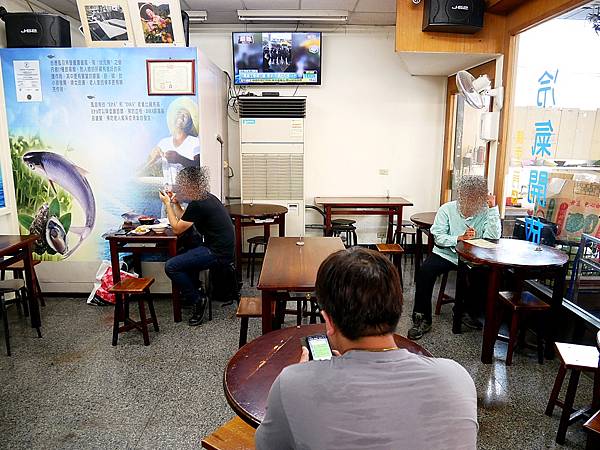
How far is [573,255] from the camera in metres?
3.25

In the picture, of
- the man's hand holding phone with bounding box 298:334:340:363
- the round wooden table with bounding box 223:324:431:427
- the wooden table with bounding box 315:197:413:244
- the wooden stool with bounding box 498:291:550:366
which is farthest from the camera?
the wooden table with bounding box 315:197:413:244

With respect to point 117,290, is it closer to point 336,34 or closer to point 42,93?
point 42,93

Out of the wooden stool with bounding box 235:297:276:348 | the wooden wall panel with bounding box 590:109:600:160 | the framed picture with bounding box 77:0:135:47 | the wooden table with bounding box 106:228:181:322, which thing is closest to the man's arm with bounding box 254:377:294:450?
the wooden stool with bounding box 235:297:276:348

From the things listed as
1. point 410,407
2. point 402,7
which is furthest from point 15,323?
point 402,7

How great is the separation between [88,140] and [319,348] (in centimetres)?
343

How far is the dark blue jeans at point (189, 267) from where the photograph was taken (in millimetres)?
3529

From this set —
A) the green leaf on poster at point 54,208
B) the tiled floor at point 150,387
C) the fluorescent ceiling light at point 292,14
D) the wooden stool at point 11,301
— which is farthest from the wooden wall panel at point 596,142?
the green leaf on poster at point 54,208

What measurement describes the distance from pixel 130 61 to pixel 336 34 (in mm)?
2729

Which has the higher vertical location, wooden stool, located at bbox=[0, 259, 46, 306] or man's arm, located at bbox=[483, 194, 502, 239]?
man's arm, located at bbox=[483, 194, 502, 239]

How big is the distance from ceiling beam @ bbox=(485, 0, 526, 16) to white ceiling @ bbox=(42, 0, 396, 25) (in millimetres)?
1121

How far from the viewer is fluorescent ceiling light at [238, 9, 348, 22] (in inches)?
193

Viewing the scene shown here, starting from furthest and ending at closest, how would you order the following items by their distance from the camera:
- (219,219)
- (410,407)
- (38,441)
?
(219,219) → (38,441) → (410,407)

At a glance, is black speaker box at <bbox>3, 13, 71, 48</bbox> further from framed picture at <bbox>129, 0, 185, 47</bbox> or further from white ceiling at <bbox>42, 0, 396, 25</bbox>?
white ceiling at <bbox>42, 0, 396, 25</bbox>

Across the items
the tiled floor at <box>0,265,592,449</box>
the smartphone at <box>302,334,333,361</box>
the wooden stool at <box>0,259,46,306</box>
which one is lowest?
the tiled floor at <box>0,265,592,449</box>
